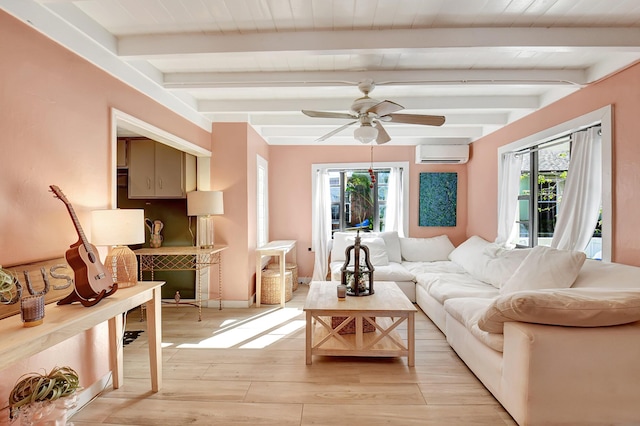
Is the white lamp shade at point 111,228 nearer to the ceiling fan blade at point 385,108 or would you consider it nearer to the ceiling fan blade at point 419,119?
the ceiling fan blade at point 385,108

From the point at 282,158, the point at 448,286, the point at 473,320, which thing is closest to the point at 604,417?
the point at 473,320

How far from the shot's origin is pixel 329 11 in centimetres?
192

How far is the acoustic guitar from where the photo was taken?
5.55ft

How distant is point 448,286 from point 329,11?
2.82 metres

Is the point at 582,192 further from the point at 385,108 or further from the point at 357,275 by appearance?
the point at 357,275

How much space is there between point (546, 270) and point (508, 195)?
1654 mm

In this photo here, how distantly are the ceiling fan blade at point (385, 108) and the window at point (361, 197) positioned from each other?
286 cm

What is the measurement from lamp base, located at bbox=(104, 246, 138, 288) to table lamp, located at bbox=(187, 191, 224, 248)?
1.39 m

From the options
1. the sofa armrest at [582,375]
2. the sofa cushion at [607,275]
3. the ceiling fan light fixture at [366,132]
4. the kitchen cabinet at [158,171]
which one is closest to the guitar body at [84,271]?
the ceiling fan light fixture at [366,132]

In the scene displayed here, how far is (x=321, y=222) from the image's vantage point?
5.23 meters

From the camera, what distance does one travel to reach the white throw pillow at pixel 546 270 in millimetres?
2365

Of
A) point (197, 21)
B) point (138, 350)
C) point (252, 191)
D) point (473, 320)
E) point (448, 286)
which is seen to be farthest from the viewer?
point (252, 191)

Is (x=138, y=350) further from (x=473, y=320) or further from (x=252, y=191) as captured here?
(x=473, y=320)

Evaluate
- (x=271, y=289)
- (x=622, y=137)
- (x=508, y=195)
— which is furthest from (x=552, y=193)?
(x=271, y=289)
